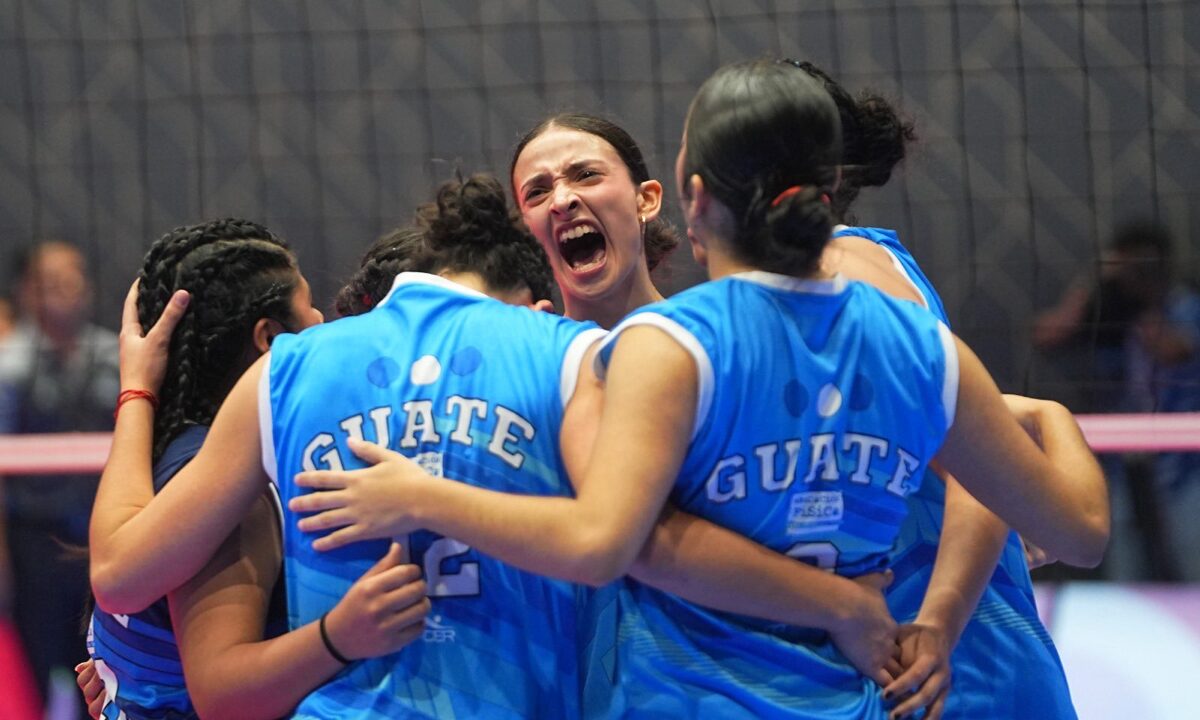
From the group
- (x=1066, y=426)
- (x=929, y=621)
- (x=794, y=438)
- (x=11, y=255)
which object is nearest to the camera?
(x=794, y=438)

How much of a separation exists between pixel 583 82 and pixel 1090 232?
2.48 m

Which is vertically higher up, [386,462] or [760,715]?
[386,462]

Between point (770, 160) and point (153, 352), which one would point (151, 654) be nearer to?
point (153, 352)

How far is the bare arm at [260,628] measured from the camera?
73.2 inches

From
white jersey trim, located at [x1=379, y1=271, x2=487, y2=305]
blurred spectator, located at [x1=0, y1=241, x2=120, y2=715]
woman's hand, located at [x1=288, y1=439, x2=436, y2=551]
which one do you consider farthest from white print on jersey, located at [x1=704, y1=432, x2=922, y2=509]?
blurred spectator, located at [x1=0, y1=241, x2=120, y2=715]

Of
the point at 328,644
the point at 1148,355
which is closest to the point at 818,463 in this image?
the point at 328,644

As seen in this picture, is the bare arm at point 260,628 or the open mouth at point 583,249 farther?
the open mouth at point 583,249

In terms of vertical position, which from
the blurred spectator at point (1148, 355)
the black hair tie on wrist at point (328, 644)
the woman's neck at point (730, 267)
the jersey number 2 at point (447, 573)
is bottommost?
the blurred spectator at point (1148, 355)

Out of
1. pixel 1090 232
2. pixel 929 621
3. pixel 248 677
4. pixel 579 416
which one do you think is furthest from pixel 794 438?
pixel 1090 232

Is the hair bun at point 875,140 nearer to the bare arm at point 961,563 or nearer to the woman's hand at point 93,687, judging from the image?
the bare arm at point 961,563

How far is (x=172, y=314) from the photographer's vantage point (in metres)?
2.25

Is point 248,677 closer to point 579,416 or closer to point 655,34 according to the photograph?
point 579,416

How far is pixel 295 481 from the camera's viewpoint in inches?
74.3

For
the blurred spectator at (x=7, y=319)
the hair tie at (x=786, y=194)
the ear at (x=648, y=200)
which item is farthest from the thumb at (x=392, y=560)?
Result: the blurred spectator at (x=7, y=319)
